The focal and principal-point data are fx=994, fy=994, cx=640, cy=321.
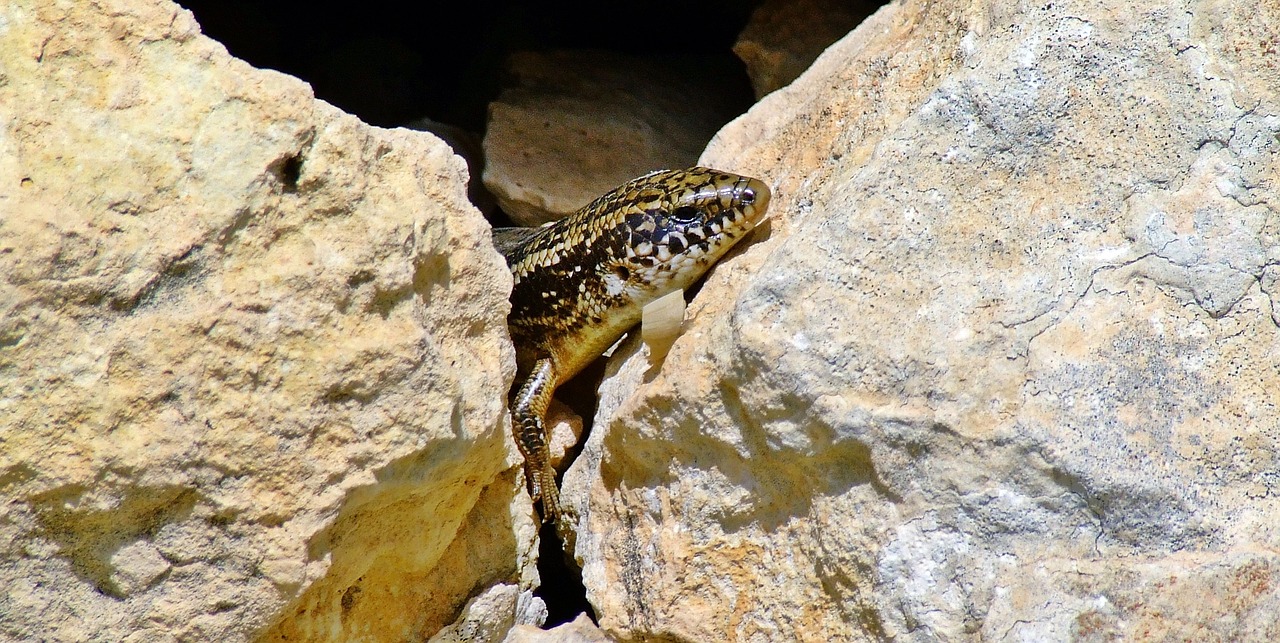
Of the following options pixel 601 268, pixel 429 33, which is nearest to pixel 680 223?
pixel 601 268

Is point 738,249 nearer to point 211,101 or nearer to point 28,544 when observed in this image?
point 211,101

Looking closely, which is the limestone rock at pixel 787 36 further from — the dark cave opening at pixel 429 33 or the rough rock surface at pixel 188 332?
the rough rock surface at pixel 188 332

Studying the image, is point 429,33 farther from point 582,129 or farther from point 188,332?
point 188,332

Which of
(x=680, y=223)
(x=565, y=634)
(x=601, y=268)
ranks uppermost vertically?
(x=680, y=223)

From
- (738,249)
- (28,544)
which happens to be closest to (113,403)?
(28,544)

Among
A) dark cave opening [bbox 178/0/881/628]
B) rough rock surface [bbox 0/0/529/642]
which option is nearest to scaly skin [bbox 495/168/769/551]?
rough rock surface [bbox 0/0/529/642]

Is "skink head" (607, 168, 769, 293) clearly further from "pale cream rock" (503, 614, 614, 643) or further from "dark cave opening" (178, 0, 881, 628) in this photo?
"dark cave opening" (178, 0, 881, 628)
